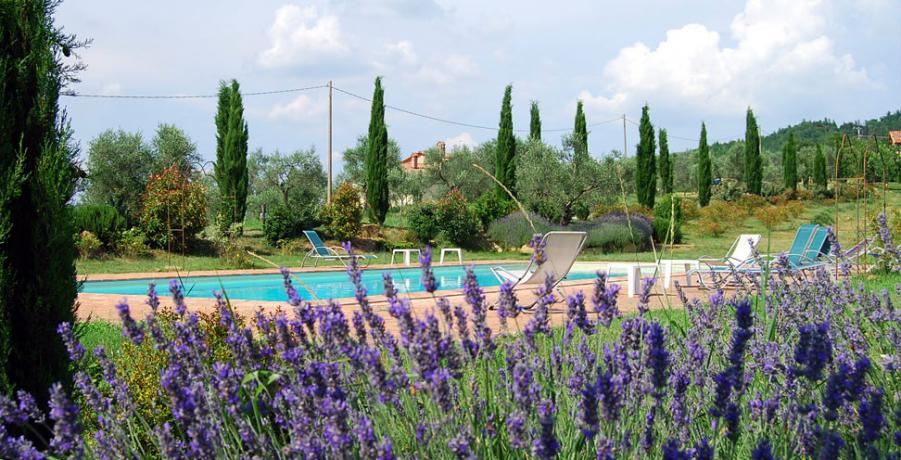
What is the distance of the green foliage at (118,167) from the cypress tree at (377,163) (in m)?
8.06

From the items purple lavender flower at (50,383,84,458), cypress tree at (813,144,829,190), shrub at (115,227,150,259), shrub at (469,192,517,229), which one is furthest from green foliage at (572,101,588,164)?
purple lavender flower at (50,383,84,458)

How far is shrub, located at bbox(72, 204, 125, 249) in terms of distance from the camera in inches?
626

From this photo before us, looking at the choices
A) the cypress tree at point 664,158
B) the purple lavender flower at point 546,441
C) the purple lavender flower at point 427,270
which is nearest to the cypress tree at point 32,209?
the purple lavender flower at point 427,270

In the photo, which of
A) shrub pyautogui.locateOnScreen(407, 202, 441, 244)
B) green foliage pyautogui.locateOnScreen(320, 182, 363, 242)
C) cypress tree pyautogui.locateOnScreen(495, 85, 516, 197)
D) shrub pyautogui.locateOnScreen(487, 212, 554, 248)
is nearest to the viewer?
green foliage pyautogui.locateOnScreen(320, 182, 363, 242)

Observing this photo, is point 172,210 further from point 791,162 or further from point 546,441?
point 791,162

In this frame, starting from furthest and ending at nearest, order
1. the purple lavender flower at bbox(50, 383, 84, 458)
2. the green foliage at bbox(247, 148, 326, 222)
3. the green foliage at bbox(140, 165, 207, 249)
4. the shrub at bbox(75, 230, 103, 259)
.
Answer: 1. the green foliage at bbox(247, 148, 326, 222)
2. the green foliage at bbox(140, 165, 207, 249)
3. the shrub at bbox(75, 230, 103, 259)
4. the purple lavender flower at bbox(50, 383, 84, 458)

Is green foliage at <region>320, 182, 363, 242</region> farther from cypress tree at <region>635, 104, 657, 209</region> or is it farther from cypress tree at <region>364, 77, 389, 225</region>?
cypress tree at <region>635, 104, 657, 209</region>

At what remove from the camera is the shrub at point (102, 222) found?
15.9 m

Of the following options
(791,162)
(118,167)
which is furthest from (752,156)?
(118,167)

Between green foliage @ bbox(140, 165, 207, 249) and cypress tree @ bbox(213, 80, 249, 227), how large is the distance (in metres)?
2.17

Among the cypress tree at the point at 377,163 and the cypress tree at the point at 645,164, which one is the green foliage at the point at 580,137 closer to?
the cypress tree at the point at 645,164

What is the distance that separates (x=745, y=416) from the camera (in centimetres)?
236

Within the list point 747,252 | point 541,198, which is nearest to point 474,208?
point 541,198

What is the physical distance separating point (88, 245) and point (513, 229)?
35.1ft
